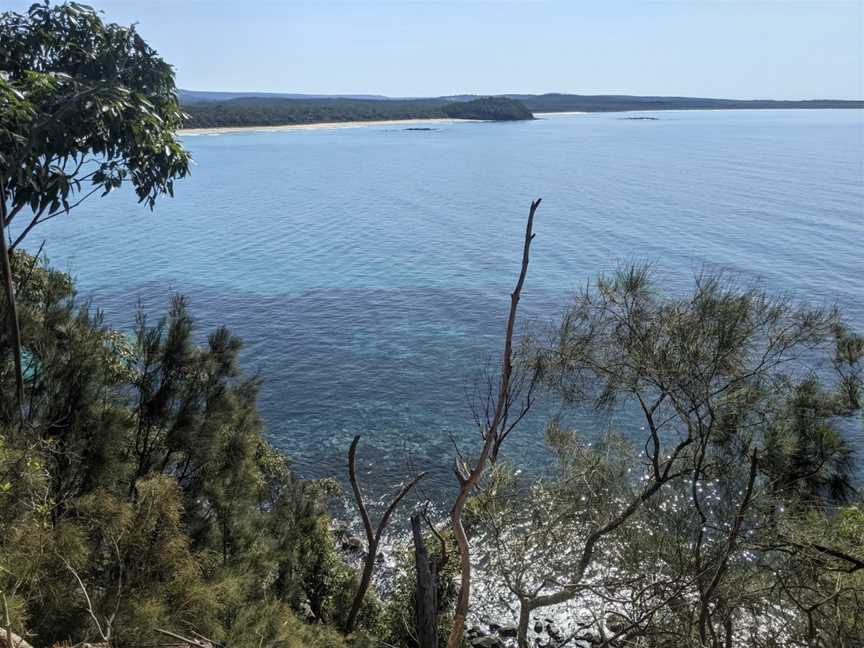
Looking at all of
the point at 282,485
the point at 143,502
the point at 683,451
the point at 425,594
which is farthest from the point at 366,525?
the point at 683,451

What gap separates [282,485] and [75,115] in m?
8.61

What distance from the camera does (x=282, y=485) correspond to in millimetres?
14039

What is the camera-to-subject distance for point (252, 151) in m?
105

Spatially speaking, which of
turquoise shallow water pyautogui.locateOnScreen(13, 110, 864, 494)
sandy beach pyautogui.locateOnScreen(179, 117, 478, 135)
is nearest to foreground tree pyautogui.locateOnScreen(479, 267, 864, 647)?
turquoise shallow water pyautogui.locateOnScreen(13, 110, 864, 494)

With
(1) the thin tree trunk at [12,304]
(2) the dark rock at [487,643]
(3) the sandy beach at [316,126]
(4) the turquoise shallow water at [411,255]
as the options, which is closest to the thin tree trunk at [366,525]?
(1) the thin tree trunk at [12,304]

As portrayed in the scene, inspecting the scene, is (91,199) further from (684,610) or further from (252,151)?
(684,610)

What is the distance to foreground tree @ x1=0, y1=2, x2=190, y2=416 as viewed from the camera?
7.32 m

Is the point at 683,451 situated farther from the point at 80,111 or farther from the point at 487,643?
the point at 80,111

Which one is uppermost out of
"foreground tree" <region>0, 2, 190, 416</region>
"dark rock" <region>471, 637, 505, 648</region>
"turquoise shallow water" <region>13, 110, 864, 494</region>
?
"foreground tree" <region>0, 2, 190, 416</region>

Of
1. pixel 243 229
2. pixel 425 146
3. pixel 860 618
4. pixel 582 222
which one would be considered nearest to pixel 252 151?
pixel 425 146

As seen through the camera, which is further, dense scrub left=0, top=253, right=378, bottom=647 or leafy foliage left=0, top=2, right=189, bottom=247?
leafy foliage left=0, top=2, right=189, bottom=247

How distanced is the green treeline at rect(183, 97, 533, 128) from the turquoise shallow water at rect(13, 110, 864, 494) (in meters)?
63.2

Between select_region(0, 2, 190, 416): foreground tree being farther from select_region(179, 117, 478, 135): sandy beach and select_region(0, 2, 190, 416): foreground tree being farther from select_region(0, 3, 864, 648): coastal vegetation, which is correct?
select_region(179, 117, 478, 135): sandy beach

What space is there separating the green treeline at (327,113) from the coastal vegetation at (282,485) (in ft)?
410
